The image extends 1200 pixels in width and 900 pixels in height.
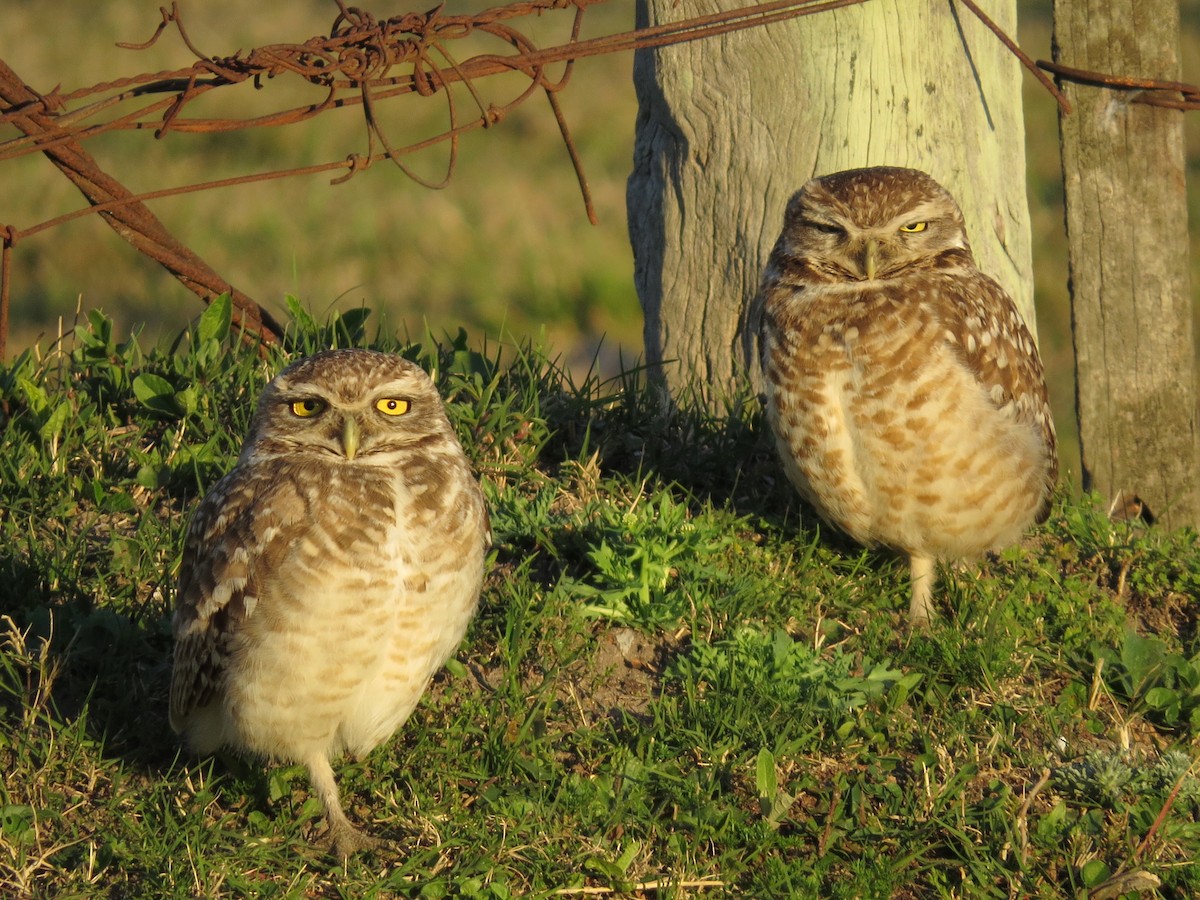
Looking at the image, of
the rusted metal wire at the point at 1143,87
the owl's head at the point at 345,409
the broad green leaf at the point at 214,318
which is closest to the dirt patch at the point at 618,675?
the owl's head at the point at 345,409

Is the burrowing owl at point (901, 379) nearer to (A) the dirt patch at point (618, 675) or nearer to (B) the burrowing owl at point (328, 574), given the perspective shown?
(A) the dirt patch at point (618, 675)

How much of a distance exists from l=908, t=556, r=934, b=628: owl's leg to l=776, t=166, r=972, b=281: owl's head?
0.93m

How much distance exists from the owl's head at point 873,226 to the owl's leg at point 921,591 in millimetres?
925

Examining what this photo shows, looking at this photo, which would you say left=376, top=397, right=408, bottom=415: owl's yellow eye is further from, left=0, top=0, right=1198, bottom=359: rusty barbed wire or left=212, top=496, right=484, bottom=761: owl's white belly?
left=0, top=0, right=1198, bottom=359: rusty barbed wire

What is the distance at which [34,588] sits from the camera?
443 cm

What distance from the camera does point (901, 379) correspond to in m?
4.48

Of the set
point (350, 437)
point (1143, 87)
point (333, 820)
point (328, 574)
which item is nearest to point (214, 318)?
point (350, 437)

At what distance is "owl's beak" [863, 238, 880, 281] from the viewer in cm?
464

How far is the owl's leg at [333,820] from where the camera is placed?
11.9 ft

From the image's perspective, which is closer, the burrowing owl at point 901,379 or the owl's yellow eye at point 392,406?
the owl's yellow eye at point 392,406

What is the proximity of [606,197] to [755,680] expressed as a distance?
8384 millimetres

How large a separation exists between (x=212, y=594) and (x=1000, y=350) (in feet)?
8.38

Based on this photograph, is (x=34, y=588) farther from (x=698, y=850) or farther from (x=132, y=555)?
(x=698, y=850)

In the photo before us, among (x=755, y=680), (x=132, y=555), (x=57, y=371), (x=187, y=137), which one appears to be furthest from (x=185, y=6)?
(x=755, y=680)
